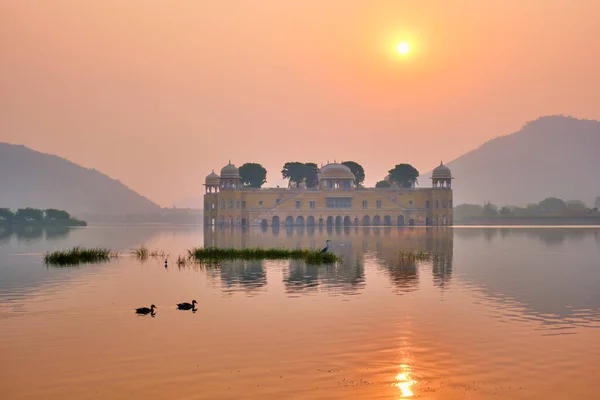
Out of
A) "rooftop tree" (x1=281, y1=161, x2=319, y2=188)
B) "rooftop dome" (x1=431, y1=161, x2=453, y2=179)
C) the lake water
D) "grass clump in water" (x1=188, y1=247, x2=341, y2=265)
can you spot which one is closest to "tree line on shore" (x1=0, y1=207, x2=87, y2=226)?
"rooftop tree" (x1=281, y1=161, x2=319, y2=188)

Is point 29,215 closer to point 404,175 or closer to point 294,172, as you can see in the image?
point 294,172

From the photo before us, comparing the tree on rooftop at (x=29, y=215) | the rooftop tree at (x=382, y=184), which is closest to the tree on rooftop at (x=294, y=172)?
the rooftop tree at (x=382, y=184)

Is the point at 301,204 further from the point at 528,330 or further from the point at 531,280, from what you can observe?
the point at 528,330

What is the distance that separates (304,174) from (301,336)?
451 ft

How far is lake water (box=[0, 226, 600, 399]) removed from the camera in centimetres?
1563

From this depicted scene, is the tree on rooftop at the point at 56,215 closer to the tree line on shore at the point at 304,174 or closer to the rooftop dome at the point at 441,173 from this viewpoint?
the tree line on shore at the point at 304,174

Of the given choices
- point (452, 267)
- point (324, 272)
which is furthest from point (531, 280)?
point (324, 272)

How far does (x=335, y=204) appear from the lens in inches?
5344

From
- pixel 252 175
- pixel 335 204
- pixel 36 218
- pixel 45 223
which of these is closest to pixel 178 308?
pixel 335 204

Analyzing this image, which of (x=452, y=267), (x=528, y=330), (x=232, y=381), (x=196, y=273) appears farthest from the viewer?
(x=452, y=267)

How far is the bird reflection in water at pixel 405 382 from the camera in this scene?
1505 centimetres

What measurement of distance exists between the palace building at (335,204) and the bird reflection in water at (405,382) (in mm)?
117847

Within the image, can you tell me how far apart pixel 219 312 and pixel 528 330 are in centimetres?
928

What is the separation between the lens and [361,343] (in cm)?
1964
